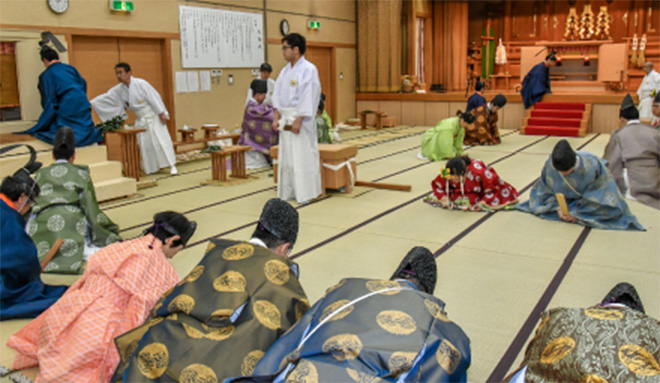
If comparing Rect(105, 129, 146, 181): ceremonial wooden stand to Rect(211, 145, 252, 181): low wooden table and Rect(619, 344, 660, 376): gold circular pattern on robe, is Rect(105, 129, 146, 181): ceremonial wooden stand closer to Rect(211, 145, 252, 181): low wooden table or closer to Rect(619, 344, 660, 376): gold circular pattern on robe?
Rect(211, 145, 252, 181): low wooden table

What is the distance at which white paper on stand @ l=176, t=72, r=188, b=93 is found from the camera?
26.8ft

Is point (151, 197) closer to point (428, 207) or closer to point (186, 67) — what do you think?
point (428, 207)

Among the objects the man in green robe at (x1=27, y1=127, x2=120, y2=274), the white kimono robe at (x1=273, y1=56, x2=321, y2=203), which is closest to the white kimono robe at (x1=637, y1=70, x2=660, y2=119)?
the white kimono robe at (x1=273, y1=56, x2=321, y2=203)


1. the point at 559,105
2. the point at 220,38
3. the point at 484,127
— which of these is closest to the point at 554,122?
the point at 559,105

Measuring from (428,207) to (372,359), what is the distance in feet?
11.9

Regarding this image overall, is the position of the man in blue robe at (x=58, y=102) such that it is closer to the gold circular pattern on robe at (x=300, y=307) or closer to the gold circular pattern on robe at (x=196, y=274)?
the gold circular pattern on robe at (x=196, y=274)

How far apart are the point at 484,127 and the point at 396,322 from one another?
24.6ft

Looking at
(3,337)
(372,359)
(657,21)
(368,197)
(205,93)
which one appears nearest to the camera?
(372,359)

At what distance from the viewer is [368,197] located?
5.41 metres

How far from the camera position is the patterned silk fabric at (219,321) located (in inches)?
67.9

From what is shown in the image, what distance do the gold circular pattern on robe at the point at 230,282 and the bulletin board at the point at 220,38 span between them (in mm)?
6920

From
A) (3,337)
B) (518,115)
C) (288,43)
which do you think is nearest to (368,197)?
(288,43)

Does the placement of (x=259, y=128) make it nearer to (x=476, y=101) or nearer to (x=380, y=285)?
(x=476, y=101)

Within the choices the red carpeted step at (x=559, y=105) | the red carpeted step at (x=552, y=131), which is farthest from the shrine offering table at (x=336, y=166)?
the red carpeted step at (x=559, y=105)
